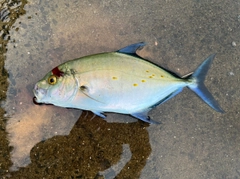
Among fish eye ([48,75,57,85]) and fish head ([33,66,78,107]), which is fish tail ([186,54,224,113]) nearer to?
fish head ([33,66,78,107])

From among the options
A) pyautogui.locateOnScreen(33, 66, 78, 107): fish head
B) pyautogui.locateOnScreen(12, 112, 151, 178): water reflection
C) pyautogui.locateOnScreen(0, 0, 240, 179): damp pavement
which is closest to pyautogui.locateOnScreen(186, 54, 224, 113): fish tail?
pyautogui.locateOnScreen(0, 0, 240, 179): damp pavement

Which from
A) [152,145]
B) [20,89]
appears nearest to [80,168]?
[152,145]

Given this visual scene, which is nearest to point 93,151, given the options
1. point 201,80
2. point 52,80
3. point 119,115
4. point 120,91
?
point 119,115

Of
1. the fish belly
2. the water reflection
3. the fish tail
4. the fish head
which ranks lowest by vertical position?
the water reflection

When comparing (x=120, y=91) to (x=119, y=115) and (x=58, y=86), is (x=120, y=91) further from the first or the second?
(x=58, y=86)

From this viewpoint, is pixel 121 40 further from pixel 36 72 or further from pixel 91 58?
pixel 36 72

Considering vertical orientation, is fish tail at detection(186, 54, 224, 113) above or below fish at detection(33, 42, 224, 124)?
below

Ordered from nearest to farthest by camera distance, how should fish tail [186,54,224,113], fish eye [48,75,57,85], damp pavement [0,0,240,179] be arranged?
fish eye [48,75,57,85]
fish tail [186,54,224,113]
damp pavement [0,0,240,179]
